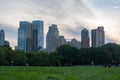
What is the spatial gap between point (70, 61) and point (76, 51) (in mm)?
5725

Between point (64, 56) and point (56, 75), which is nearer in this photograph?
point (56, 75)

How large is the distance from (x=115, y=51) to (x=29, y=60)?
46256mm

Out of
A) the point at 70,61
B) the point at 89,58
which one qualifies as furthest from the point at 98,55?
the point at 70,61

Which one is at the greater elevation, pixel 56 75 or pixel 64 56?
pixel 64 56

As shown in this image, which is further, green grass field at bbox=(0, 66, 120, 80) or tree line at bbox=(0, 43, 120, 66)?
tree line at bbox=(0, 43, 120, 66)

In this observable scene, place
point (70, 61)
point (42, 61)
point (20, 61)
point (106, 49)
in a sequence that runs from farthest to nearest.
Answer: point (106, 49)
point (70, 61)
point (42, 61)
point (20, 61)

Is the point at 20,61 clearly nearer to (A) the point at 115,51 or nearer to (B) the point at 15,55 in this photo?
(B) the point at 15,55

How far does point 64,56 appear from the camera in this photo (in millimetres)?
123062

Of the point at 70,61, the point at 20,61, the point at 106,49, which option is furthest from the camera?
the point at 106,49

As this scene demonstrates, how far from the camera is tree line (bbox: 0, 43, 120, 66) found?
98.6 meters

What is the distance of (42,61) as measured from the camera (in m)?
105

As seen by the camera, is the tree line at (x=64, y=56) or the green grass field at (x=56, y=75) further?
the tree line at (x=64, y=56)

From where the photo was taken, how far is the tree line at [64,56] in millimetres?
98625

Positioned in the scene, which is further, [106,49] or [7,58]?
[106,49]
